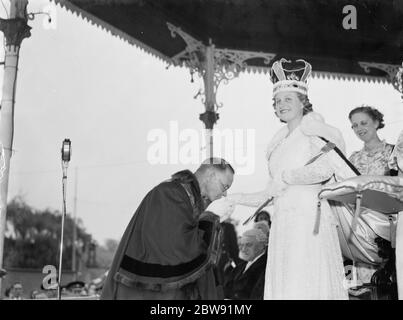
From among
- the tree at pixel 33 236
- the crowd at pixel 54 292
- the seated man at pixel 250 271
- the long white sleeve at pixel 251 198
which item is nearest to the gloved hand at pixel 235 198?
the long white sleeve at pixel 251 198

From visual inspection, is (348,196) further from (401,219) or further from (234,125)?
(234,125)

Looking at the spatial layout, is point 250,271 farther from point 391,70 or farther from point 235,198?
point 391,70

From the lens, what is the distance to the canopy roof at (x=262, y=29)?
17.3 ft

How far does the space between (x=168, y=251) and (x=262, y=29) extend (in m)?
3.50

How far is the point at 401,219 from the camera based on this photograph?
3.06m

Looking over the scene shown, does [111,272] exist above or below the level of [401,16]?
below

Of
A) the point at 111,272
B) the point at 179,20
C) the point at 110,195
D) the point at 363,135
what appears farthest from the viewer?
the point at 179,20

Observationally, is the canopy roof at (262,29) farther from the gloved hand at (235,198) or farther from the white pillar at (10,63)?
the gloved hand at (235,198)

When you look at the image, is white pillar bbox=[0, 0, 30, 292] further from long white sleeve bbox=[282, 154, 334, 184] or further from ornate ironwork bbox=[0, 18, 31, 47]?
long white sleeve bbox=[282, 154, 334, 184]

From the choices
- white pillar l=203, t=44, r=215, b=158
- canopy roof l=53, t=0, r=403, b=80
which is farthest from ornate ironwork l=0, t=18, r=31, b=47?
white pillar l=203, t=44, r=215, b=158

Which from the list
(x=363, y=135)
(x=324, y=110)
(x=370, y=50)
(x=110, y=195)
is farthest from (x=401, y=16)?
(x=110, y=195)

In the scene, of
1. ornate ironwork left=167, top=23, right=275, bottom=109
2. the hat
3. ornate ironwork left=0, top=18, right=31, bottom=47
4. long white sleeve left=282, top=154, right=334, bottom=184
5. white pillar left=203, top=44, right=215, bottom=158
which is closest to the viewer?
long white sleeve left=282, top=154, right=334, bottom=184

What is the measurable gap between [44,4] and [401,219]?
3.72 meters

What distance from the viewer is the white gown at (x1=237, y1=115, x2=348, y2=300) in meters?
3.01
